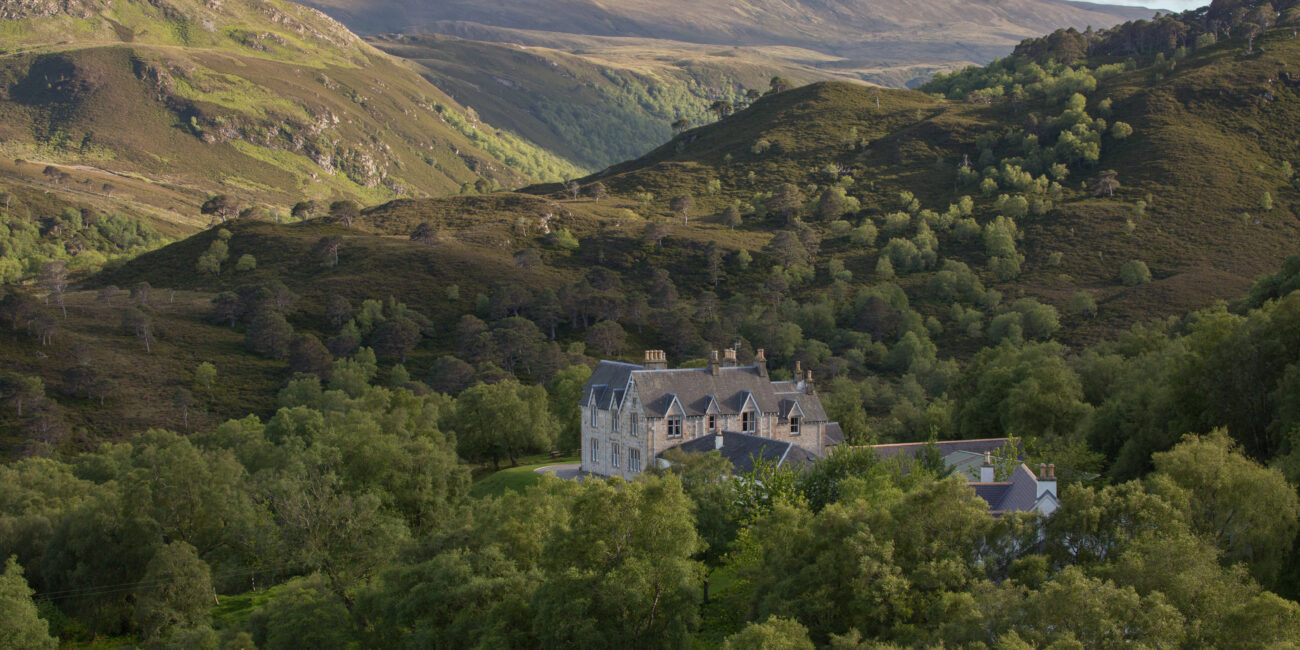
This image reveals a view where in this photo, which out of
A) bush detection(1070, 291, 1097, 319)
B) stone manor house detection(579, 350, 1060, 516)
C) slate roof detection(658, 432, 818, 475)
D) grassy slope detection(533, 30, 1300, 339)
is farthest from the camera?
grassy slope detection(533, 30, 1300, 339)

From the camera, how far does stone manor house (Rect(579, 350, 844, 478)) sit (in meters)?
65.0

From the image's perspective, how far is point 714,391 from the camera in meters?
67.5

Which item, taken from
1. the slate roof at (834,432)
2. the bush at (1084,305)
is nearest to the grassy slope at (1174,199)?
the bush at (1084,305)

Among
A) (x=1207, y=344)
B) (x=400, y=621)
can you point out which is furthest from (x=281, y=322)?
(x=1207, y=344)

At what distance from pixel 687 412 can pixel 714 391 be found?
298 centimetres

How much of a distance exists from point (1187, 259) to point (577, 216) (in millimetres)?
98085

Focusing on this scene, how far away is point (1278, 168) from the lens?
167000 mm

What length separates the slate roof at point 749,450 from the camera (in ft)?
178

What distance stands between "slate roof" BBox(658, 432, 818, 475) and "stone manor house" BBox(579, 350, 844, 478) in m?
0.16

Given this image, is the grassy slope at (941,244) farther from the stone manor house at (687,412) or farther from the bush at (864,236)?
the stone manor house at (687,412)

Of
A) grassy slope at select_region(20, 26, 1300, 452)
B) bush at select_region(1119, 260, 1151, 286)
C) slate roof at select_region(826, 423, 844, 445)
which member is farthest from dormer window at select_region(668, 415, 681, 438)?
bush at select_region(1119, 260, 1151, 286)

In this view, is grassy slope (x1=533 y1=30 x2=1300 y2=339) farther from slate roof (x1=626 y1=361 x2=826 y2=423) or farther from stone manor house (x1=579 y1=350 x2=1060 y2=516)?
stone manor house (x1=579 y1=350 x2=1060 y2=516)

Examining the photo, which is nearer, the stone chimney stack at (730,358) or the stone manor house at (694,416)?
the stone manor house at (694,416)

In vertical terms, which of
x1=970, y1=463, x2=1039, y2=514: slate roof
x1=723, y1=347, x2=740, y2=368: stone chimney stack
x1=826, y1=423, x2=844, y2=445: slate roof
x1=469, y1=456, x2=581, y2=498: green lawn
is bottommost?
x1=469, y1=456, x2=581, y2=498: green lawn
